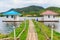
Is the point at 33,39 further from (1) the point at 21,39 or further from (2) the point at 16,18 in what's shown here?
(2) the point at 16,18

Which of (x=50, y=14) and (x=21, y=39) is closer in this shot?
(x=21, y=39)

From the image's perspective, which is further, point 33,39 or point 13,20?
point 13,20

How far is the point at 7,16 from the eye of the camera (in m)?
49.1

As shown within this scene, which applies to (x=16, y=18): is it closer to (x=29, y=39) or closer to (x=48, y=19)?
(x=48, y=19)

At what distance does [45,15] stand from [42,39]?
30303mm

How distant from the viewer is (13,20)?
49.5 meters

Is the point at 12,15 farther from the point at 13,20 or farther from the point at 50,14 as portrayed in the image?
the point at 50,14

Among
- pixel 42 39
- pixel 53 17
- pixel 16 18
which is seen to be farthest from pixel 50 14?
pixel 42 39

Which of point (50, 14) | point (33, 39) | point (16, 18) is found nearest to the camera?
point (33, 39)

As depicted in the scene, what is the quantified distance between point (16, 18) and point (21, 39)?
32886 mm

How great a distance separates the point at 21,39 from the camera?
1723 cm

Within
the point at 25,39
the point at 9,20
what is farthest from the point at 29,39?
the point at 9,20

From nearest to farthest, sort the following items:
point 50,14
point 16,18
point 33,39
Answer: point 33,39, point 50,14, point 16,18

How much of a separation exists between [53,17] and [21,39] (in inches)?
1214
